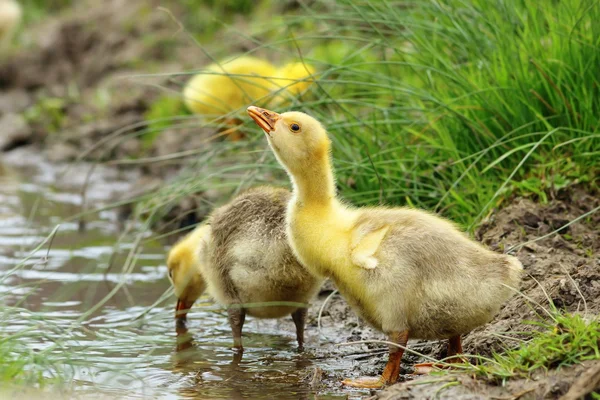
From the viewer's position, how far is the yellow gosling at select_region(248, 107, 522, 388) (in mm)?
3918

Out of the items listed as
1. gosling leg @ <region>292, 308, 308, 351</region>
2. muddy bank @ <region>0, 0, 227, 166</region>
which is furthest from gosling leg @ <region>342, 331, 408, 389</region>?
muddy bank @ <region>0, 0, 227, 166</region>

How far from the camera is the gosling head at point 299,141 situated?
4.21 metres

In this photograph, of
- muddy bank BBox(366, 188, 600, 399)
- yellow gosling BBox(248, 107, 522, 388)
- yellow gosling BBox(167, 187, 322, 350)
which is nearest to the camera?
muddy bank BBox(366, 188, 600, 399)

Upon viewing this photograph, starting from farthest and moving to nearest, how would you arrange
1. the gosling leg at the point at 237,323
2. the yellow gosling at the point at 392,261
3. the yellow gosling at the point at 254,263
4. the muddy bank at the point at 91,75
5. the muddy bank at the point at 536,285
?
the muddy bank at the point at 91,75, the gosling leg at the point at 237,323, the yellow gosling at the point at 254,263, the yellow gosling at the point at 392,261, the muddy bank at the point at 536,285

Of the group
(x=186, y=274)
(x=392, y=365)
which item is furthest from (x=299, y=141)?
(x=186, y=274)

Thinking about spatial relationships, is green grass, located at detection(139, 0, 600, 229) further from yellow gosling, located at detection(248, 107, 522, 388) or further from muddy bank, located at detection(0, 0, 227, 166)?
muddy bank, located at detection(0, 0, 227, 166)

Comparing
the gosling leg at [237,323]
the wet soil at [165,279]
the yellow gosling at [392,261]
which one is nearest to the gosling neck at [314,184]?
the yellow gosling at [392,261]

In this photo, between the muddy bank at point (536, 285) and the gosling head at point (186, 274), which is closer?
the muddy bank at point (536, 285)

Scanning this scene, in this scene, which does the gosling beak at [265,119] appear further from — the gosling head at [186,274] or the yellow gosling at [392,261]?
the gosling head at [186,274]

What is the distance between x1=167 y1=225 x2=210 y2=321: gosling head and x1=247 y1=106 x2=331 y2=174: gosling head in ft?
4.08

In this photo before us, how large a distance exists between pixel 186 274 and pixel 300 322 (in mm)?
833

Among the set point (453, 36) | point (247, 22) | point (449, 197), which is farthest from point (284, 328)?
point (247, 22)

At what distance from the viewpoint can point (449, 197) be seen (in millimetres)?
5438

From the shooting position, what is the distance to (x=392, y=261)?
156 inches
